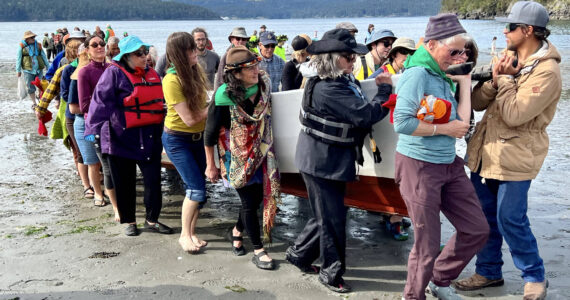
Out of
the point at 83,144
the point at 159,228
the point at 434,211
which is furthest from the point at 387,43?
the point at 83,144

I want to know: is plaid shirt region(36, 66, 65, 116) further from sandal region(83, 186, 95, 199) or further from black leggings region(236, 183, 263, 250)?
black leggings region(236, 183, 263, 250)

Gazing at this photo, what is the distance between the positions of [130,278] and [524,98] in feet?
10.8

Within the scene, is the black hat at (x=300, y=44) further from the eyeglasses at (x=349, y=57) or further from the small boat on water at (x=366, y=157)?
the eyeglasses at (x=349, y=57)

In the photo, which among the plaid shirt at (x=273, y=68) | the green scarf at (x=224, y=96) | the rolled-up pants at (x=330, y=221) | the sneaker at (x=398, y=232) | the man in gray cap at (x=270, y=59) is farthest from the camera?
the plaid shirt at (x=273, y=68)

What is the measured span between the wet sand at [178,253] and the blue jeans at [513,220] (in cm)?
37

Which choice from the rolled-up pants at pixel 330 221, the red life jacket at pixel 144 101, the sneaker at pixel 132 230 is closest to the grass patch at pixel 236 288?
the rolled-up pants at pixel 330 221

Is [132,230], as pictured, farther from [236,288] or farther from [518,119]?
[518,119]

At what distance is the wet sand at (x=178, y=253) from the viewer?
4.32 meters

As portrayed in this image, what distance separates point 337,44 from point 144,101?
2.21 m

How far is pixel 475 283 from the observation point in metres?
4.28

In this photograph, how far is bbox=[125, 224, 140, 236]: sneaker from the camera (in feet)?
18.2

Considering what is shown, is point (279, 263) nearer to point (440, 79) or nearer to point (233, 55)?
point (233, 55)

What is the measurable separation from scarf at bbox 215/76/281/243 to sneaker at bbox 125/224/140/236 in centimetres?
150

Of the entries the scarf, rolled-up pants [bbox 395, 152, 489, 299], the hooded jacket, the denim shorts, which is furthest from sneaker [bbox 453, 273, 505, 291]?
the denim shorts
